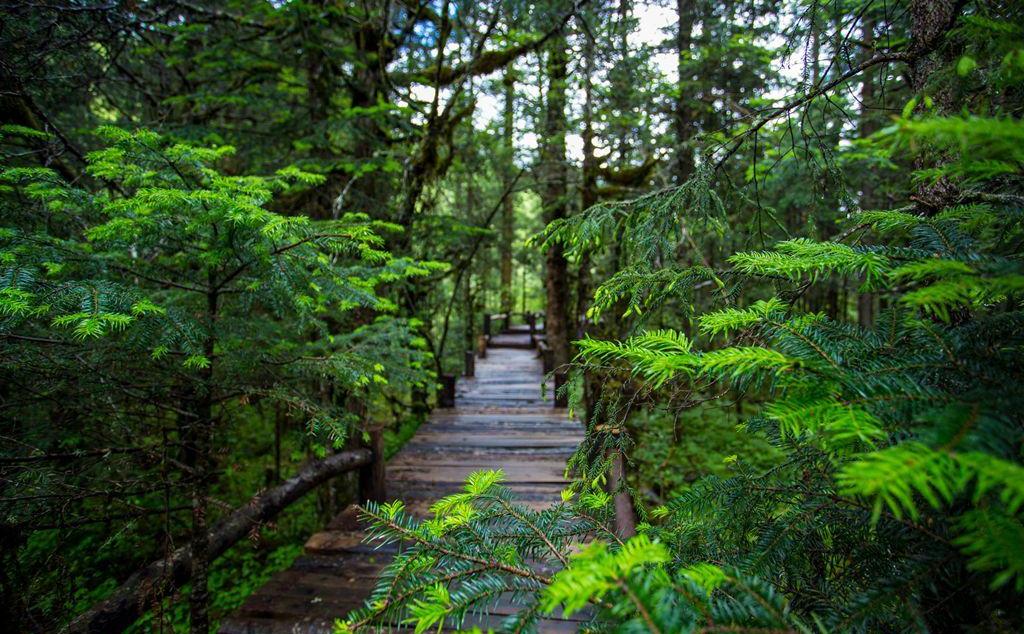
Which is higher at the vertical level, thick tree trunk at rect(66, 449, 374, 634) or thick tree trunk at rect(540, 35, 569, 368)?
thick tree trunk at rect(540, 35, 569, 368)

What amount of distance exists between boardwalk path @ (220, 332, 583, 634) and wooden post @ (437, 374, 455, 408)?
0.64 feet

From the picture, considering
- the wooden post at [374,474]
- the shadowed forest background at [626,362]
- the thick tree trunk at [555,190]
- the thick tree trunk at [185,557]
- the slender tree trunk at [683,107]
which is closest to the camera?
the shadowed forest background at [626,362]

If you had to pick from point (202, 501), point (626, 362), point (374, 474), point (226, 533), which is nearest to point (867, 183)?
point (626, 362)

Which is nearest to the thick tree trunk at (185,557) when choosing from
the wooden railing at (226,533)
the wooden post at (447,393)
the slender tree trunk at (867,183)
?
the wooden railing at (226,533)

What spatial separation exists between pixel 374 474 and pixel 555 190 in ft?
25.2

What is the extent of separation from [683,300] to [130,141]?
316 cm

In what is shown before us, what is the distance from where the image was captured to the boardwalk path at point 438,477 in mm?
3518

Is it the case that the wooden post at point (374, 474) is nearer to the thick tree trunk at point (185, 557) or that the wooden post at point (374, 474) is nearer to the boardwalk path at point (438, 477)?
the thick tree trunk at point (185, 557)

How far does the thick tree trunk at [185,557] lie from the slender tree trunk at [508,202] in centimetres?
642

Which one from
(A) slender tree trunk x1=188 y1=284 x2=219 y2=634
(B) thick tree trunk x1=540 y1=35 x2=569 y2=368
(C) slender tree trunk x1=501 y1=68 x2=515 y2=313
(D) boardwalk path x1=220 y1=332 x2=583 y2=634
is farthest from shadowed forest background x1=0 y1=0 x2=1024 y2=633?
(B) thick tree trunk x1=540 y1=35 x2=569 y2=368

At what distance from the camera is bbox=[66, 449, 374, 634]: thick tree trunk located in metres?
2.48

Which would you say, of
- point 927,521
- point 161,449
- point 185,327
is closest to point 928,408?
point 927,521

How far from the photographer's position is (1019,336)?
990 mm

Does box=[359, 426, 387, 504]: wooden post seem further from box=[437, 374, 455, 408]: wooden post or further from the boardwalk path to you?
box=[437, 374, 455, 408]: wooden post
